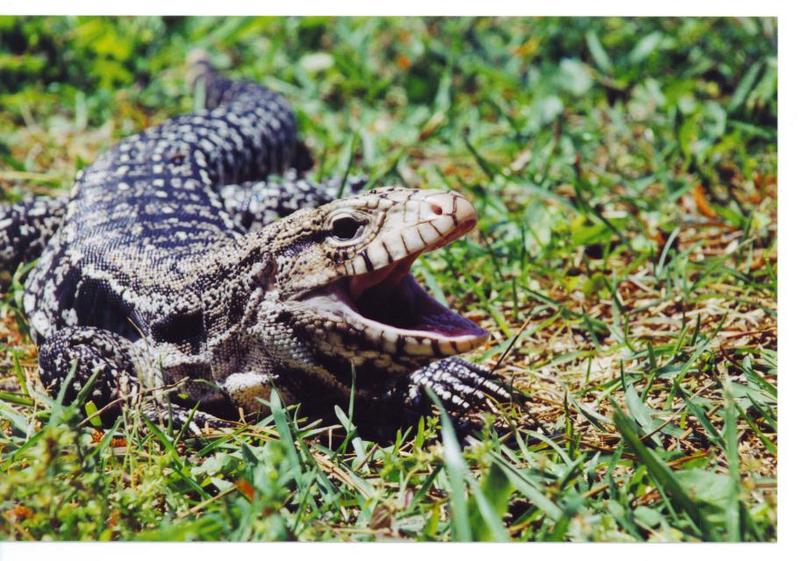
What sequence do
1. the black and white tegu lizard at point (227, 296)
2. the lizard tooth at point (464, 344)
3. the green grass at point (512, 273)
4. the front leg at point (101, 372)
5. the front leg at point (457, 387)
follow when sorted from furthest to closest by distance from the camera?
the front leg at point (457, 387) < the front leg at point (101, 372) < the black and white tegu lizard at point (227, 296) < the lizard tooth at point (464, 344) < the green grass at point (512, 273)

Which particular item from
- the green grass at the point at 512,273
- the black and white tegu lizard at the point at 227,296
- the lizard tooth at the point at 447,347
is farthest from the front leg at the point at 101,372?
the lizard tooth at the point at 447,347

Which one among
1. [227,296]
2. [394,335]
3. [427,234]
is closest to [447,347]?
[394,335]

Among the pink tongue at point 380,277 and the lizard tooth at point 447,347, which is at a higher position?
the pink tongue at point 380,277

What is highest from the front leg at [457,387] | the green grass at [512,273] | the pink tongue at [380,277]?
the pink tongue at [380,277]

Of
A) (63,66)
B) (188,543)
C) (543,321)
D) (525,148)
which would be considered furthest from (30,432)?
(63,66)

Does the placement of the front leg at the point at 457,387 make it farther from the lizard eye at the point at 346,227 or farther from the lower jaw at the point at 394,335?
the lizard eye at the point at 346,227

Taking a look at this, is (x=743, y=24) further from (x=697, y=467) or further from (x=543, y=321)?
(x=697, y=467)

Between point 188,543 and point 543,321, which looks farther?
point 543,321
